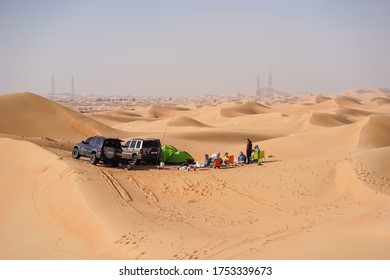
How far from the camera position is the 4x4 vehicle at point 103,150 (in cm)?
2053

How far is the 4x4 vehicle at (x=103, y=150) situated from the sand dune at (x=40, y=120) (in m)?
15.2

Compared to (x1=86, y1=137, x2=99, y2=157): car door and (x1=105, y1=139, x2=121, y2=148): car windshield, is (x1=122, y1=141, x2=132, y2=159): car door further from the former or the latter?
(x1=86, y1=137, x2=99, y2=157): car door

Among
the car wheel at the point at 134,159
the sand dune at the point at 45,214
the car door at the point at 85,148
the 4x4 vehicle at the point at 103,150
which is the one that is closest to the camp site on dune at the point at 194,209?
the sand dune at the point at 45,214

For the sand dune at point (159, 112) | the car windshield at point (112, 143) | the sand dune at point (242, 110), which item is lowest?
the sand dune at point (159, 112)

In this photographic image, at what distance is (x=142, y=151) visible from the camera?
21734 millimetres

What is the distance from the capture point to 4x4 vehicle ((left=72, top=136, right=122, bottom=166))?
2053 cm

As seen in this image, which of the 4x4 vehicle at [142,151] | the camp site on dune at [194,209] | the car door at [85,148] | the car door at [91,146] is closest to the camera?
the camp site on dune at [194,209]

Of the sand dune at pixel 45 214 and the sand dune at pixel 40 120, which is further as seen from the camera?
the sand dune at pixel 40 120

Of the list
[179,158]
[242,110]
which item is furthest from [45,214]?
[242,110]

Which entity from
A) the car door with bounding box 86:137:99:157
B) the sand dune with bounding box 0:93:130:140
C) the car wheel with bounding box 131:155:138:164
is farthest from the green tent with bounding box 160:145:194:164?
the sand dune with bounding box 0:93:130:140

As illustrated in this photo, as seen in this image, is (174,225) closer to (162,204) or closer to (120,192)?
(162,204)

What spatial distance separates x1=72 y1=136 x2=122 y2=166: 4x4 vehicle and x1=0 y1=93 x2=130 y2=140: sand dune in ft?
49.9

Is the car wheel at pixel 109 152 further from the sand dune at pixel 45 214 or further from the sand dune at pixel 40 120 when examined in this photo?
the sand dune at pixel 40 120

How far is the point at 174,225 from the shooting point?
1258 cm
